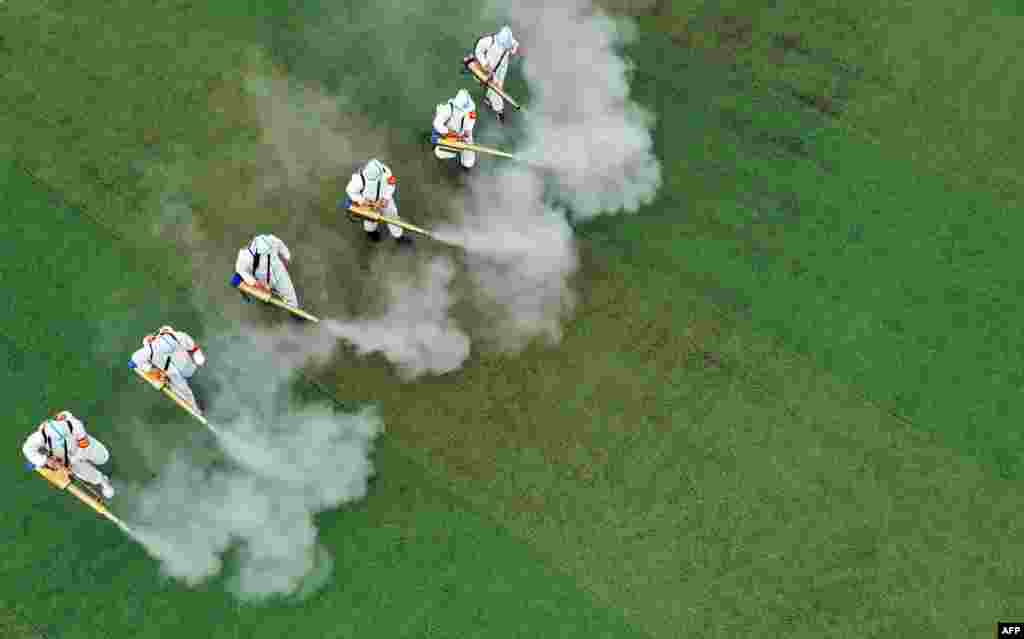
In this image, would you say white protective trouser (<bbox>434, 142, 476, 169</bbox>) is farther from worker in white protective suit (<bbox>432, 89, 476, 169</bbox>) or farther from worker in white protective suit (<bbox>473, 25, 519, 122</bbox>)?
worker in white protective suit (<bbox>473, 25, 519, 122</bbox>)

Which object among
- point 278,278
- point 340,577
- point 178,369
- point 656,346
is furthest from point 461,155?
point 340,577

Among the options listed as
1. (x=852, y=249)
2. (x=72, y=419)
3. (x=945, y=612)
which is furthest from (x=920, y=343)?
(x=72, y=419)

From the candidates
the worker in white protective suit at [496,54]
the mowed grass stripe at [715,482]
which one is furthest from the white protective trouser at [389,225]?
the worker in white protective suit at [496,54]

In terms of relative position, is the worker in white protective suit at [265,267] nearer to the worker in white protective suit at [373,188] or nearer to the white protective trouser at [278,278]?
the white protective trouser at [278,278]

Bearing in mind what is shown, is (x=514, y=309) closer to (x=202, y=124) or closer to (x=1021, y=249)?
(x=202, y=124)

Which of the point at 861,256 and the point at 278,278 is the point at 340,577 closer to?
the point at 278,278
